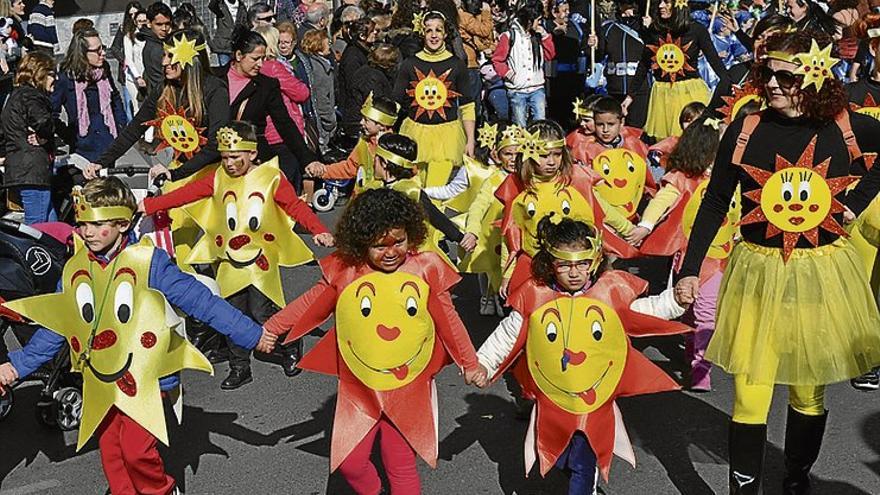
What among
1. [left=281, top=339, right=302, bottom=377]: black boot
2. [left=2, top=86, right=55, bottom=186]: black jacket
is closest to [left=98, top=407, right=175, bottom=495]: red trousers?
[left=281, top=339, right=302, bottom=377]: black boot

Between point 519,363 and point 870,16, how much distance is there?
348 centimetres

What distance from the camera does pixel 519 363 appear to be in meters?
4.90

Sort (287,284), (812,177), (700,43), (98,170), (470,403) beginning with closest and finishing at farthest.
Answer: (812,177) < (470,403) < (98,170) < (287,284) < (700,43)

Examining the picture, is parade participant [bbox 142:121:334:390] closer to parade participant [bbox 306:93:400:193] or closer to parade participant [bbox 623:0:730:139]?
parade participant [bbox 306:93:400:193]

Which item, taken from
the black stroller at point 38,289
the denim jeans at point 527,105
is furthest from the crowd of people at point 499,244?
the denim jeans at point 527,105

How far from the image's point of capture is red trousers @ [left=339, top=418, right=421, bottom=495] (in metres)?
4.73

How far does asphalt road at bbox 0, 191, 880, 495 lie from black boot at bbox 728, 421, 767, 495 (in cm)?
65

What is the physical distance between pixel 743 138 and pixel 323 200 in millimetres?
7768

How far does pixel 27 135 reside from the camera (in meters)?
8.98

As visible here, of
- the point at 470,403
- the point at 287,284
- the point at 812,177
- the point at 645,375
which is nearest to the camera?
the point at 812,177

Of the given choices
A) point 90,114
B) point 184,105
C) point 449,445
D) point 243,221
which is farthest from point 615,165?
point 90,114

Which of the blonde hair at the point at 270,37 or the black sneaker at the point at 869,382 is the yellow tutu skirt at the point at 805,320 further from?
the blonde hair at the point at 270,37

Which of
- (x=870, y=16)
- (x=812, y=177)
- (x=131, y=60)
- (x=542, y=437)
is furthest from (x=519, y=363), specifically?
(x=131, y=60)

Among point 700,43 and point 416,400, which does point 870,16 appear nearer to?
point 700,43
